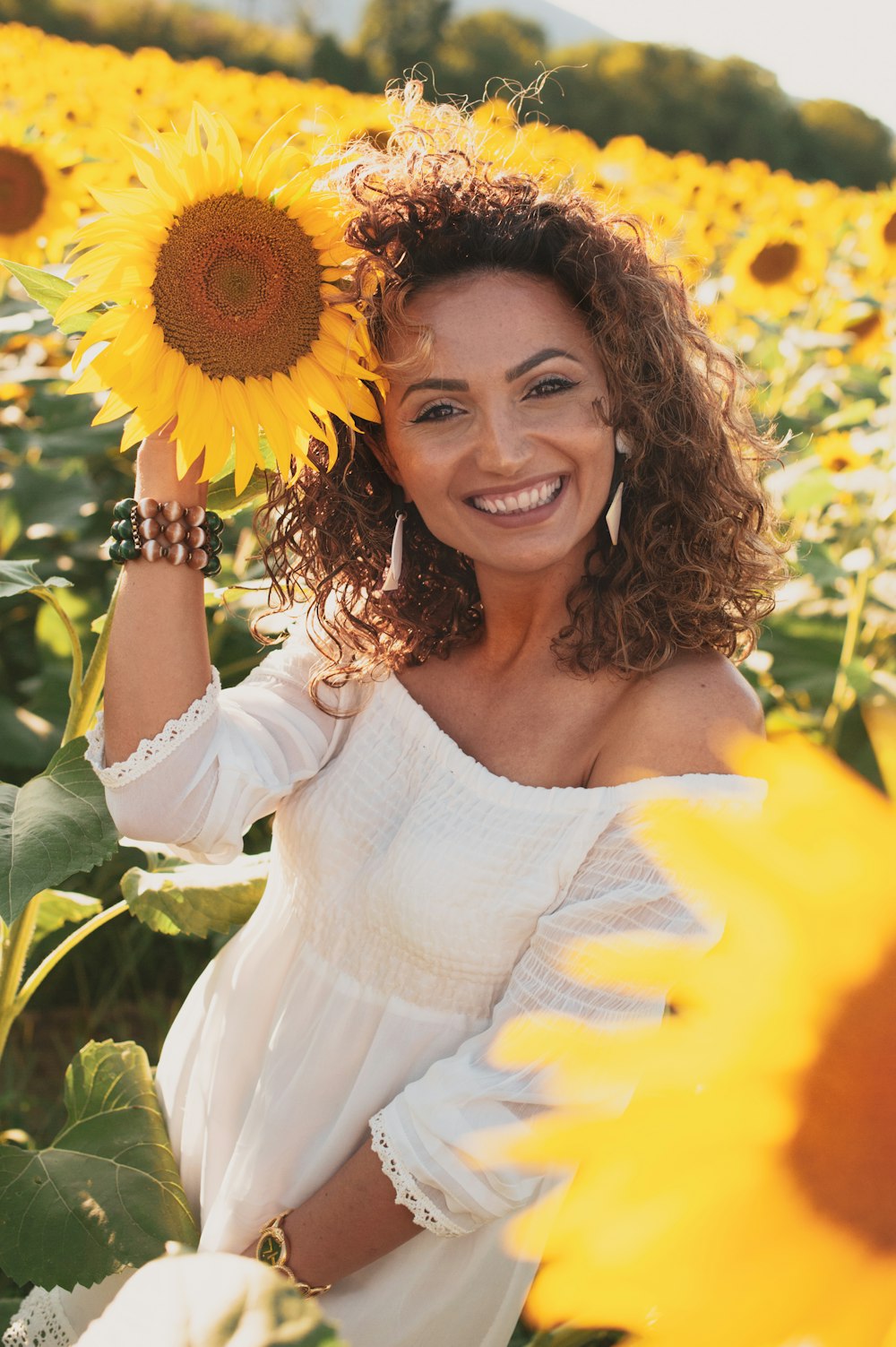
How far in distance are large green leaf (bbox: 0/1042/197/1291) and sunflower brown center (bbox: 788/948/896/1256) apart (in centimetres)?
116

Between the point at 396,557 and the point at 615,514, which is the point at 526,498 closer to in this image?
the point at 615,514

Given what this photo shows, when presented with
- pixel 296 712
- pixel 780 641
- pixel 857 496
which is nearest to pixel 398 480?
pixel 296 712

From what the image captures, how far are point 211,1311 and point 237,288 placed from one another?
921 millimetres

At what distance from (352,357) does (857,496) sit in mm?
2345

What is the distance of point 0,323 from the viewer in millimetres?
1931

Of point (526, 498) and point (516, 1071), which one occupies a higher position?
point (526, 498)

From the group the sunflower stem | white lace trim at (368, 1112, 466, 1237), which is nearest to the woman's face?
white lace trim at (368, 1112, 466, 1237)

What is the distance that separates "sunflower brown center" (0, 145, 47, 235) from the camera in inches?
118

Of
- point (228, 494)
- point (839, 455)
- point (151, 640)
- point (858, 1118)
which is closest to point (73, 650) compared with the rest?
point (151, 640)

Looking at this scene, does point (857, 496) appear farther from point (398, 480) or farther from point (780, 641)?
point (398, 480)

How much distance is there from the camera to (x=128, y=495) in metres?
3.48

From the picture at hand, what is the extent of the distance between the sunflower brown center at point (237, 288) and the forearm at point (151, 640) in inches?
5.5

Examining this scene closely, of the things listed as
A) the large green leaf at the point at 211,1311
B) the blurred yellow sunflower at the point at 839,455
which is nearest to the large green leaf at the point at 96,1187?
the large green leaf at the point at 211,1311

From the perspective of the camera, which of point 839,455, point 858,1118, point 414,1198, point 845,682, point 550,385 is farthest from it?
point 839,455
